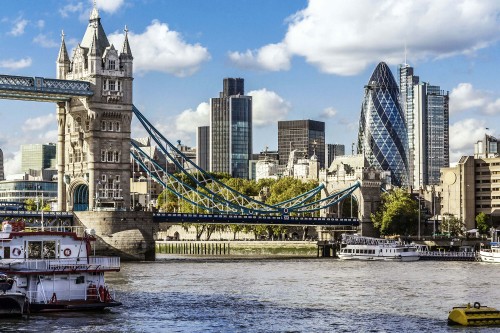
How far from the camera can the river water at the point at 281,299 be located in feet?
184

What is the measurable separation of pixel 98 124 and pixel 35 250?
2636 inches

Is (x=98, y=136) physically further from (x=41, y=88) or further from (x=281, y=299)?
(x=281, y=299)

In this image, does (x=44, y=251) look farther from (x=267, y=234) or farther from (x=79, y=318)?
(x=267, y=234)

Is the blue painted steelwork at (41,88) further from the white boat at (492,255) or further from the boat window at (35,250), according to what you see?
the boat window at (35,250)

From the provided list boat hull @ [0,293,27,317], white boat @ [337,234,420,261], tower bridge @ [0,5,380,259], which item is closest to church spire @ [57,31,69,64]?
tower bridge @ [0,5,380,259]

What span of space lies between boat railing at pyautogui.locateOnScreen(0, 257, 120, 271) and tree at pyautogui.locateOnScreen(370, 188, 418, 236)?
99.8m

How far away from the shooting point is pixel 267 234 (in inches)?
6919

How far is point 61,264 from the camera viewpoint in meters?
60.1

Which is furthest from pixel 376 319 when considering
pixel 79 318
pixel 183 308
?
pixel 79 318

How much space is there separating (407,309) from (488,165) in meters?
114

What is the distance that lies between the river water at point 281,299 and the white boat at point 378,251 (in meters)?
20.6

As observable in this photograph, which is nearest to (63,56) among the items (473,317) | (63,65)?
(63,65)

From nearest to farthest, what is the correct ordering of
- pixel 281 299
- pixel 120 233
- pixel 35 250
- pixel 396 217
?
pixel 35 250
pixel 281 299
pixel 120 233
pixel 396 217

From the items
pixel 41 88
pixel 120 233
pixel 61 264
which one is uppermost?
pixel 41 88
